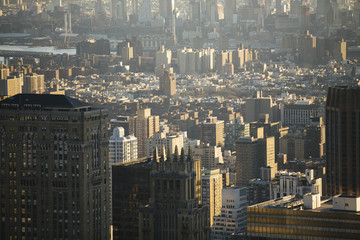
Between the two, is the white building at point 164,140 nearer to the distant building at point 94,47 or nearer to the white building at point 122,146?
the white building at point 122,146

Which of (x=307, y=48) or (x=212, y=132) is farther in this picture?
(x=307, y=48)

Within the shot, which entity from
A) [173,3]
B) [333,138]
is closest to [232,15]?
[173,3]

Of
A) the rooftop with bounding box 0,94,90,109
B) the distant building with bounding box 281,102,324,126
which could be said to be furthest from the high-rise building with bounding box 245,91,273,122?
the rooftop with bounding box 0,94,90,109

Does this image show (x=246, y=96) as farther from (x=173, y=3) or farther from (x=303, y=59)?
(x=173, y=3)

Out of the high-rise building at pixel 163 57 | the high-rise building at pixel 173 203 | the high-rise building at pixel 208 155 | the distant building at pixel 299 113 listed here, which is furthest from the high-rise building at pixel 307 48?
the high-rise building at pixel 173 203

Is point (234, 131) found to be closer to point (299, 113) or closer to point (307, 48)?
point (299, 113)

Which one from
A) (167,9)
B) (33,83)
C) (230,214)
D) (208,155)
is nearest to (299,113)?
(208,155)
